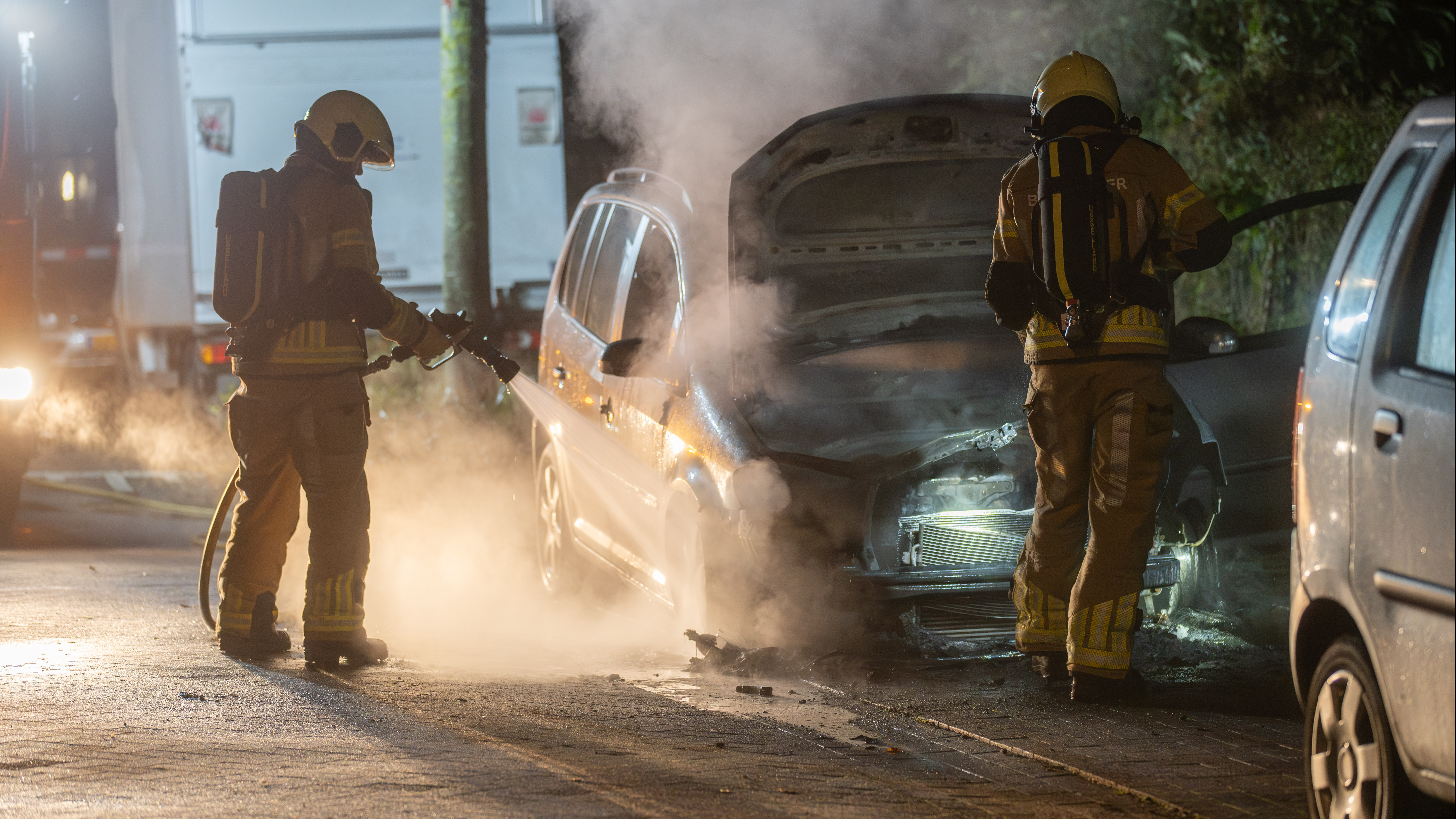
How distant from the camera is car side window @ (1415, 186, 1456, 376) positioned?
317 cm

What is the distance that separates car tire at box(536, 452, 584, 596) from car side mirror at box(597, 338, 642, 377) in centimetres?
134

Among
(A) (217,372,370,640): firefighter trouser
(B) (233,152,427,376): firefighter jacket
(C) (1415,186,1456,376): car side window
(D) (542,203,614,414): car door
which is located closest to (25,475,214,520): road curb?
(D) (542,203,614,414): car door

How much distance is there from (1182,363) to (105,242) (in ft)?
30.7

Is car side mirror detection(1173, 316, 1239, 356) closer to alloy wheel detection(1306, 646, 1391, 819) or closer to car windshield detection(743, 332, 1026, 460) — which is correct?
car windshield detection(743, 332, 1026, 460)

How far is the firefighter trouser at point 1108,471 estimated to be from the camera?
4949 millimetres

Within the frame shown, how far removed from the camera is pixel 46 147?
11.2m

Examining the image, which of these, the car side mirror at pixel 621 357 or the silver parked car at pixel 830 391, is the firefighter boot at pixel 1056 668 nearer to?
the silver parked car at pixel 830 391

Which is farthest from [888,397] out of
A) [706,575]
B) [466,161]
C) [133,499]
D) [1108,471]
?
[133,499]

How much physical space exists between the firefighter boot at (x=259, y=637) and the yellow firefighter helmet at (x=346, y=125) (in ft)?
5.39

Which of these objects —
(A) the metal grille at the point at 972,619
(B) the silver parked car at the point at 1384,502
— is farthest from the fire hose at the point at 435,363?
(B) the silver parked car at the point at 1384,502

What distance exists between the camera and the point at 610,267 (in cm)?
708

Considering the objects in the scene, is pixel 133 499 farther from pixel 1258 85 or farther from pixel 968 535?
pixel 1258 85

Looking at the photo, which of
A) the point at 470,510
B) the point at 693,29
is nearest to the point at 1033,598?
the point at 693,29

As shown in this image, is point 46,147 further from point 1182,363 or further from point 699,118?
point 1182,363
